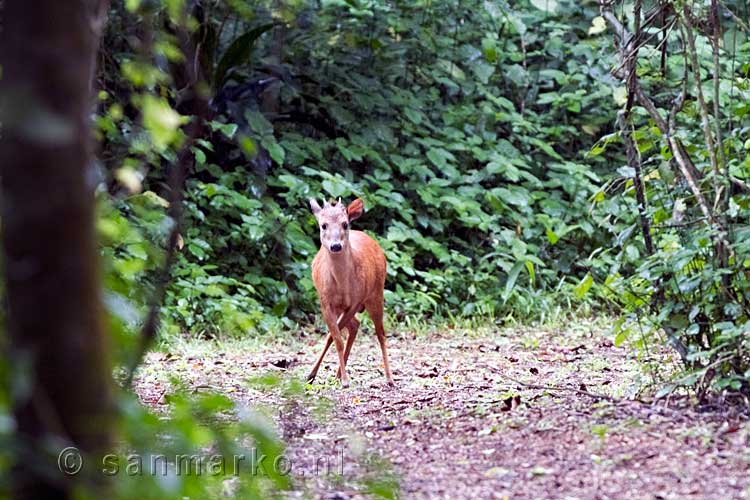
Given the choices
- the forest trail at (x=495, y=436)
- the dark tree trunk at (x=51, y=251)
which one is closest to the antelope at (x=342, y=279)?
the forest trail at (x=495, y=436)

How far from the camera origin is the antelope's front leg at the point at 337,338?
6.05m

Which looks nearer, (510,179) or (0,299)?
(0,299)

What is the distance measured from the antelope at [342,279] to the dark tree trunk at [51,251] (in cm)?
458

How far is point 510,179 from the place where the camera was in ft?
35.1

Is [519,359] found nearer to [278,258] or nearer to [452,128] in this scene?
[278,258]

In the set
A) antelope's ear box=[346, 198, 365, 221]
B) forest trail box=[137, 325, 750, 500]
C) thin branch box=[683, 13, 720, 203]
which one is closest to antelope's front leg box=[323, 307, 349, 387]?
forest trail box=[137, 325, 750, 500]

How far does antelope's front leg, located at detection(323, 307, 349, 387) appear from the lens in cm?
605

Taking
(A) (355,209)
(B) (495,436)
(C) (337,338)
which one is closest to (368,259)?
(A) (355,209)

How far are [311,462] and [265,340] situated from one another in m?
4.58

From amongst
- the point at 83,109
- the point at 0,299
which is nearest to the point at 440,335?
the point at 0,299

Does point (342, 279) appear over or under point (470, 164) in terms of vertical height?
under

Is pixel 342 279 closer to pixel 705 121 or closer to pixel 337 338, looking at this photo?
pixel 337 338

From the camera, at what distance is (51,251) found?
63.8 inches

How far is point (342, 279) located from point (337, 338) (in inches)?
19.9
